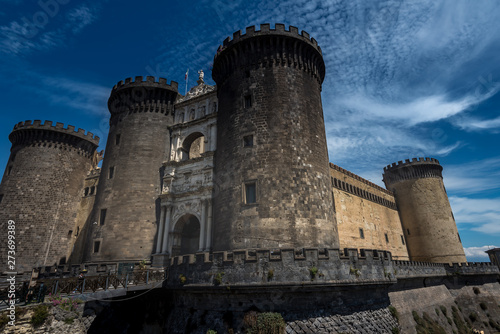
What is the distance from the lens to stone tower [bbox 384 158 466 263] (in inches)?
1522

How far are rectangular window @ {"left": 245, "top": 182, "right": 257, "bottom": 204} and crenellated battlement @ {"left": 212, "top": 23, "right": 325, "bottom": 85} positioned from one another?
9038mm

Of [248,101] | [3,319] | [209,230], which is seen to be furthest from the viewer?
[248,101]

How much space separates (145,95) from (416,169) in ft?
120

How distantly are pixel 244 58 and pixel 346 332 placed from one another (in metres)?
18.4

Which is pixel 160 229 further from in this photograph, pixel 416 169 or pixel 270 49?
pixel 416 169

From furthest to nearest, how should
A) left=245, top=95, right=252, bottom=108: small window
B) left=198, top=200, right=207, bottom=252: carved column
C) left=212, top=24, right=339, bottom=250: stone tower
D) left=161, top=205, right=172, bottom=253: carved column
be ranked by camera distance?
left=161, top=205, right=172, bottom=253: carved column, left=245, top=95, right=252, bottom=108: small window, left=198, top=200, right=207, bottom=252: carved column, left=212, top=24, right=339, bottom=250: stone tower

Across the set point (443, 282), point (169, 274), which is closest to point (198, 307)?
point (169, 274)

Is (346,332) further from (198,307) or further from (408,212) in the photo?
(408,212)

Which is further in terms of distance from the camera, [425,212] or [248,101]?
[425,212]

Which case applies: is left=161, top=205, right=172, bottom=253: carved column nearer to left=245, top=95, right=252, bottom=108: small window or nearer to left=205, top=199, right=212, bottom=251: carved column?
left=205, top=199, right=212, bottom=251: carved column

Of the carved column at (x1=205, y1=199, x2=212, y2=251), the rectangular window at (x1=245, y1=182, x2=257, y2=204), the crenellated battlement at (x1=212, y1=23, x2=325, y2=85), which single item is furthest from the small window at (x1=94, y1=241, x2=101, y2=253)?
the crenellated battlement at (x1=212, y1=23, x2=325, y2=85)

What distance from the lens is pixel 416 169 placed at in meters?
41.7

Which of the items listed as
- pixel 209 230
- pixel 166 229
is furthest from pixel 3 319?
pixel 166 229

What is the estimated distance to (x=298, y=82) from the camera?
70.0 feet
